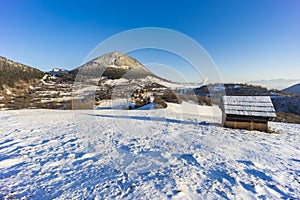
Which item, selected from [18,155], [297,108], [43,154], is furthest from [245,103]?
[297,108]

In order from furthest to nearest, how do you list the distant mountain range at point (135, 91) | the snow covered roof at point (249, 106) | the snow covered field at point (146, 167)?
the distant mountain range at point (135, 91) → the snow covered roof at point (249, 106) → the snow covered field at point (146, 167)

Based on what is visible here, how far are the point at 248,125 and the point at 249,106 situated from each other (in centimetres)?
111

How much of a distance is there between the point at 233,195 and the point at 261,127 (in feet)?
23.5

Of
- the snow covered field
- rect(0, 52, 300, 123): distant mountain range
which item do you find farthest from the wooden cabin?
rect(0, 52, 300, 123): distant mountain range

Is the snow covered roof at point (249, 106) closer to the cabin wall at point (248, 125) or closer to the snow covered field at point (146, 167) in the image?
the cabin wall at point (248, 125)

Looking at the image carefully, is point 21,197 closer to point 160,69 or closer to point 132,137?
point 132,137

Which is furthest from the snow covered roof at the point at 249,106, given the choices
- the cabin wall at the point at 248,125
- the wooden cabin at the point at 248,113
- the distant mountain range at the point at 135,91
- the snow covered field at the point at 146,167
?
the distant mountain range at the point at 135,91

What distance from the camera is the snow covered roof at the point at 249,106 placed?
8.44 meters

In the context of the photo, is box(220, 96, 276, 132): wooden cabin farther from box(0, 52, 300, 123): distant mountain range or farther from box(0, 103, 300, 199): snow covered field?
box(0, 52, 300, 123): distant mountain range

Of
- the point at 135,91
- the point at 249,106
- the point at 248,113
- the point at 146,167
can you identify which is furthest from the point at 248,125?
the point at 135,91

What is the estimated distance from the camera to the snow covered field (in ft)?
10.7

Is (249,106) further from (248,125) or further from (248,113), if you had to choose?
(248,125)

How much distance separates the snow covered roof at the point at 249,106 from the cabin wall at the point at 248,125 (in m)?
0.61

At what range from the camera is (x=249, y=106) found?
887 cm
